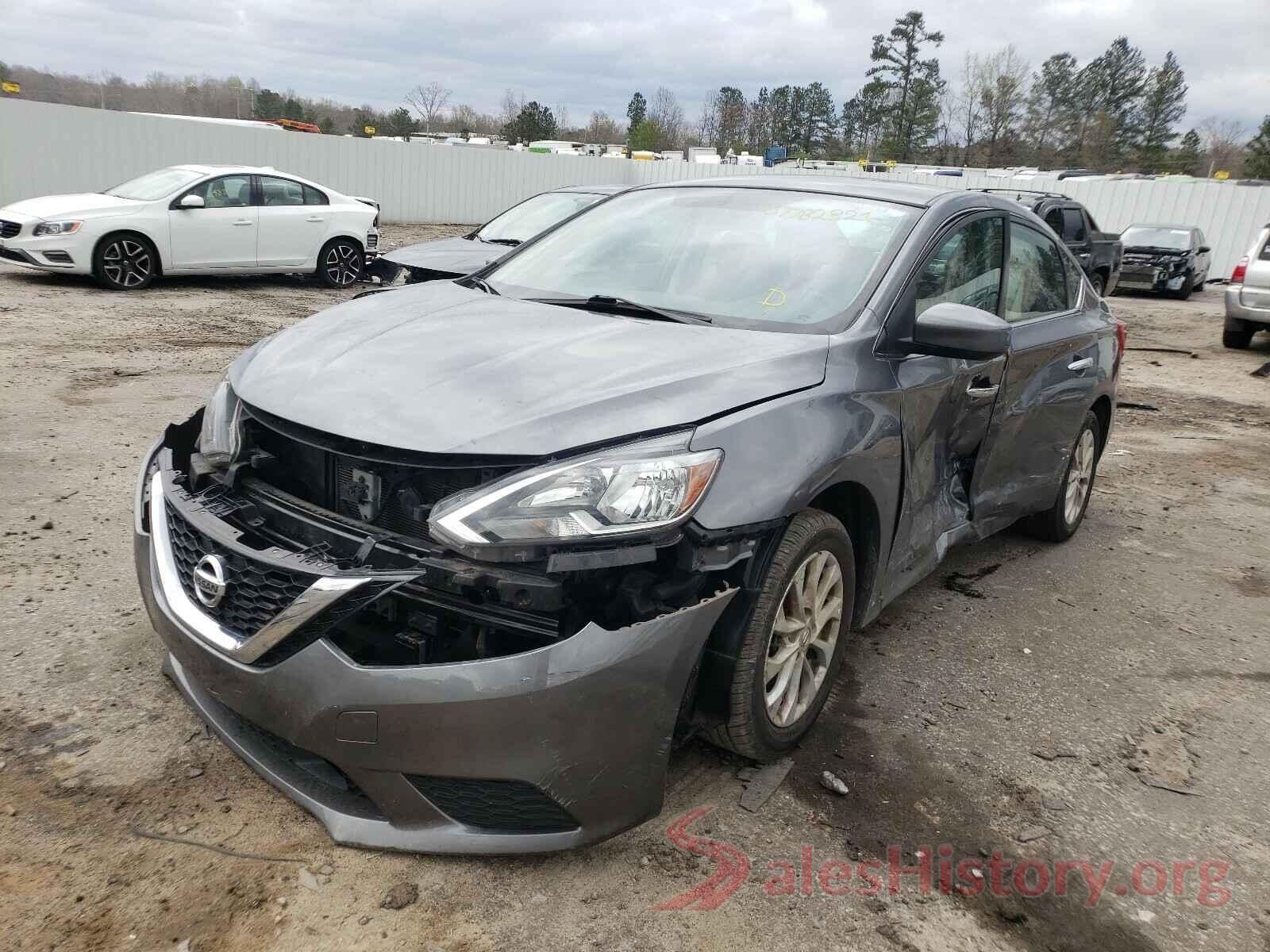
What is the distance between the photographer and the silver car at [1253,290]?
12.6 metres

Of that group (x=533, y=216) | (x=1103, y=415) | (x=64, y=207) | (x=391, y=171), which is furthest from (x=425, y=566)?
(x=391, y=171)

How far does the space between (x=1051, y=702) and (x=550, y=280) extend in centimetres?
235

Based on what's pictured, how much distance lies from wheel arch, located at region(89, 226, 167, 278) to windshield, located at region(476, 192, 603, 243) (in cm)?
431

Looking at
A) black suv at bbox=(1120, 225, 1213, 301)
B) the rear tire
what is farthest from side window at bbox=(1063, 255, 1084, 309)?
black suv at bbox=(1120, 225, 1213, 301)

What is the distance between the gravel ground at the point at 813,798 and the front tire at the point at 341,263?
8.75m

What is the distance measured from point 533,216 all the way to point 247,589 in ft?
27.9

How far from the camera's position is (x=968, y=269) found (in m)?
3.73

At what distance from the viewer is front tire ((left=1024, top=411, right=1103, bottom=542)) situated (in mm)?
4980

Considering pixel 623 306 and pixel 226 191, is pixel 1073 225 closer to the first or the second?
pixel 226 191

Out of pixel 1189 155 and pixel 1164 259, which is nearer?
pixel 1164 259

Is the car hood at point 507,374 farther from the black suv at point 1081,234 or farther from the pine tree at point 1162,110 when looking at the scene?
the pine tree at point 1162,110

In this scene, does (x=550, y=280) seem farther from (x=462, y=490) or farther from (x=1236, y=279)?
(x=1236, y=279)

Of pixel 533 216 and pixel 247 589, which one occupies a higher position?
pixel 533 216

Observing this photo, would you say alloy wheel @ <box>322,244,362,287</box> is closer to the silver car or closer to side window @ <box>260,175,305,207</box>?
side window @ <box>260,175,305,207</box>
